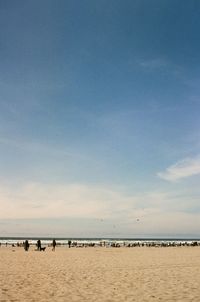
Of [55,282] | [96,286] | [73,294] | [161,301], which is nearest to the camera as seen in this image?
[161,301]

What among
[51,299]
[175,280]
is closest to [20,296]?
[51,299]

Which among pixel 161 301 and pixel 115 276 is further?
pixel 115 276

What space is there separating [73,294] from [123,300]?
2.07 m

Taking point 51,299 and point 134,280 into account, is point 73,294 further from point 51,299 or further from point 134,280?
point 134,280

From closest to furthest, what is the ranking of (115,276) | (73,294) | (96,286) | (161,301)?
(161,301) → (73,294) → (96,286) → (115,276)

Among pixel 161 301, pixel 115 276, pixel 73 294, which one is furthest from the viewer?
pixel 115 276

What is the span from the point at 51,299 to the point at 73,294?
1.23m

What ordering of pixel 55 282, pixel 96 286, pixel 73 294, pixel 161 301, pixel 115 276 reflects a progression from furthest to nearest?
pixel 115 276
pixel 55 282
pixel 96 286
pixel 73 294
pixel 161 301

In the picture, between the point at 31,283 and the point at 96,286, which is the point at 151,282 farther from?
the point at 31,283

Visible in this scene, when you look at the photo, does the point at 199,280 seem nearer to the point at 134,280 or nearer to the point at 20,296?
the point at 134,280

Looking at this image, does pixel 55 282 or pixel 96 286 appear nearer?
pixel 96 286

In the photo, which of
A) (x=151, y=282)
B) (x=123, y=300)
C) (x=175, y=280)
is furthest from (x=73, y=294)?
(x=175, y=280)

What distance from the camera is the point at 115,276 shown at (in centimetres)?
1950

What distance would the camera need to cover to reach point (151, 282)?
17141 millimetres
